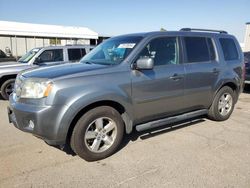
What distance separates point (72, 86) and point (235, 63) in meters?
3.90

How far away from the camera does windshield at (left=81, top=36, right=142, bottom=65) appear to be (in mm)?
4289

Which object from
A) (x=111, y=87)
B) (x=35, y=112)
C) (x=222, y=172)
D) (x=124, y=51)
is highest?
(x=124, y=51)

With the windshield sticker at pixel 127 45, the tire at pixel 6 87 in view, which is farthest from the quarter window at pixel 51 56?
the windshield sticker at pixel 127 45

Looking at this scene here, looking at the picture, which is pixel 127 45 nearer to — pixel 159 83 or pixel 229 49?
pixel 159 83

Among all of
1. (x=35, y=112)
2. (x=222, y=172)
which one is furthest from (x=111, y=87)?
(x=222, y=172)

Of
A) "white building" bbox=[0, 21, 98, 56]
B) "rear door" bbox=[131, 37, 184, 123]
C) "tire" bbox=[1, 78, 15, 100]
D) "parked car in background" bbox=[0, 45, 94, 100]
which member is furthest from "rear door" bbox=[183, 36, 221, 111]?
"white building" bbox=[0, 21, 98, 56]

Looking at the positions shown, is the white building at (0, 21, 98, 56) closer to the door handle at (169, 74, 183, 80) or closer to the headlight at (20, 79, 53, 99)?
the headlight at (20, 79, 53, 99)

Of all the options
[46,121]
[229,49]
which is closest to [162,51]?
[229,49]

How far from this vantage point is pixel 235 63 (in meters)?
5.81

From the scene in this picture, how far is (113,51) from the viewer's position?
15.1 feet

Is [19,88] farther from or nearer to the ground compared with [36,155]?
farther from the ground

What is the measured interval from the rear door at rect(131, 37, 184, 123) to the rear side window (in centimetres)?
147

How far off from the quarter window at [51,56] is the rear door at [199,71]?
531 cm

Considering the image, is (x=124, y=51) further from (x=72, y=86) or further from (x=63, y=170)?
(x=63, y=170)
